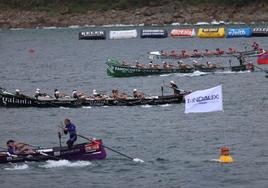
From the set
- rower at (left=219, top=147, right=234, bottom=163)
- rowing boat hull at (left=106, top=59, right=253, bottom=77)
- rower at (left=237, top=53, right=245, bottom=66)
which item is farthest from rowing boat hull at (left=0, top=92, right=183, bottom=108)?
rower at (left=237, top=53, right=245, bottom=66)

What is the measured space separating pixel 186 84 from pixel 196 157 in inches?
1633

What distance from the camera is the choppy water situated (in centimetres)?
5653

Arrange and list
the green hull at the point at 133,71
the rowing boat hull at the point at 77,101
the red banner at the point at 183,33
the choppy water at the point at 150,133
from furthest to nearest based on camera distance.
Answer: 1. the red banner at the point at 183,33
2. the green hull at the point at 133,71
3. the rowing boat hull at the point at 77,101
4. the choppy water at the point at 150,133

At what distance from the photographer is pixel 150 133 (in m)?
72.1

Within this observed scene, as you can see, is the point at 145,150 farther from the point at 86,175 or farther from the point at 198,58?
the point at 198,58

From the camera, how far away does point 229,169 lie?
2269 inches

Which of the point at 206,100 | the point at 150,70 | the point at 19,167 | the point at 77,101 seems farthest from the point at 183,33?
the point at 206,100

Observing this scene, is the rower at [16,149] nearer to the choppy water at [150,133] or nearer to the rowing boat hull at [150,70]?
the choppy water at [150,133]

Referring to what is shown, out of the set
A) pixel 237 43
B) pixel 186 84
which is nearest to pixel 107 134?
pixel 186 84

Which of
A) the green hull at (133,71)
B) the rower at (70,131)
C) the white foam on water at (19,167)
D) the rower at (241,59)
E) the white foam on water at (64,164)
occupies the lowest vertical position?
the white foam on water at (19,167)

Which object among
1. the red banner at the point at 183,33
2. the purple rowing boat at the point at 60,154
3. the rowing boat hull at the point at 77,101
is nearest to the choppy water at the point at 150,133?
the purple rowing boat at the point at 60,154

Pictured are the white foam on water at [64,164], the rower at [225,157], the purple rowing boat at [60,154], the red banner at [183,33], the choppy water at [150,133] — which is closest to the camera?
the choppy water at [150,133]

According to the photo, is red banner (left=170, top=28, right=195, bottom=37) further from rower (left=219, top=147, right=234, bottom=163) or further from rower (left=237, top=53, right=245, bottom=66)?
rower (left=219, top=147, right=234, bottom=163)

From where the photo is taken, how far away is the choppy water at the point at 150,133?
56531mm
